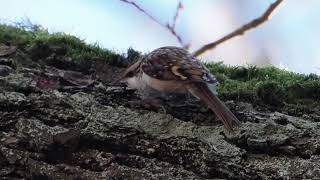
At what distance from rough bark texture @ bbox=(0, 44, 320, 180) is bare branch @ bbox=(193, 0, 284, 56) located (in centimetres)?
117

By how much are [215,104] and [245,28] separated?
1.44 m

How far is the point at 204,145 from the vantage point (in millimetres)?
2010

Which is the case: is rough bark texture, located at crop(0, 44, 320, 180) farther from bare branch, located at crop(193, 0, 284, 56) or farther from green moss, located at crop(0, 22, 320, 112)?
bare branch, located at crop(193, 0, 284, 56)

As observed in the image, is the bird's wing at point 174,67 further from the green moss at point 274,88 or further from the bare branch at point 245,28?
the bare branch at point 245,28

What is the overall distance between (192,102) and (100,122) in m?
0.38

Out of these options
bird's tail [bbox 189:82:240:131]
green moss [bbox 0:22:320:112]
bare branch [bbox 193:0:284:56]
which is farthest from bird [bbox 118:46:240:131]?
bare branch [bbox 193:0:284:56]

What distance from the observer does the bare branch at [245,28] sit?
11.2 ft

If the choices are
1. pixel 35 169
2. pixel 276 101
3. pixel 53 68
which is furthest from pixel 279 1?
pixel 35 169

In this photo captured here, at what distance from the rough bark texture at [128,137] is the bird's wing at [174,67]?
10cm

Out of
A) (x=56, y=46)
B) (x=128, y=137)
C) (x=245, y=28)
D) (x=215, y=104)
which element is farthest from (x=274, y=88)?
(x=245, y=28)

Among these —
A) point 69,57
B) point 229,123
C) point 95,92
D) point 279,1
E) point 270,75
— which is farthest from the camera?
point 279,1

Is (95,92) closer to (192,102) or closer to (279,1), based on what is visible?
(192,102)

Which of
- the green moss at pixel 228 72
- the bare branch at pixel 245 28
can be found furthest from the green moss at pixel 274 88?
the bare branch at pixel 245 28

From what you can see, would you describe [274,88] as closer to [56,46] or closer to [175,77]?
[175,77]
